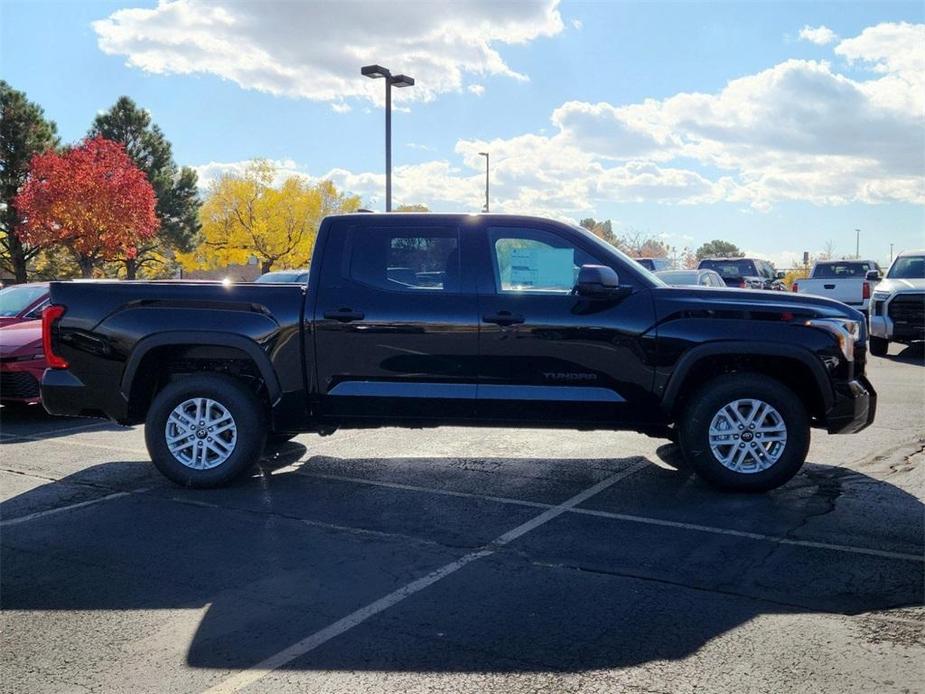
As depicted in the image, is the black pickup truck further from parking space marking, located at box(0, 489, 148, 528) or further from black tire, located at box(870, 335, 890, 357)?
black tire, located at box(870, 335, 890, 357)

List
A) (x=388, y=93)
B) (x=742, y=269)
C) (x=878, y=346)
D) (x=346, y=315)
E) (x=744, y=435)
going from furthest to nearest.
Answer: (x=742, y=269) → (x=388, y=93) → (x=878, y=346) → (x=346, y=315) → (x=744, y=435)

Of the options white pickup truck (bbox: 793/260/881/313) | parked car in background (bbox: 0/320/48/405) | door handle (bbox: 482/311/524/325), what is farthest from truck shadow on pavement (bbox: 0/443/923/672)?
white pickup truck (bbox: 793/260/881/313)

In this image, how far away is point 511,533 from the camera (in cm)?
512

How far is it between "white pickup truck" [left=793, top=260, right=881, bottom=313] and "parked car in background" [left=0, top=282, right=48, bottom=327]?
16204 millimetres

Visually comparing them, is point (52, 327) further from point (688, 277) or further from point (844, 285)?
point (844, 285)

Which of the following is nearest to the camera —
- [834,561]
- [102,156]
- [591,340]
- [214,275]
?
[834,561]

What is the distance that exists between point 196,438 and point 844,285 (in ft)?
60.7

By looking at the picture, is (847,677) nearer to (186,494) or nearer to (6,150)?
(186,494)

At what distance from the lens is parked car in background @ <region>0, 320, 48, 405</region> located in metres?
9.09

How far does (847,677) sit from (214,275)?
→ 237 ft

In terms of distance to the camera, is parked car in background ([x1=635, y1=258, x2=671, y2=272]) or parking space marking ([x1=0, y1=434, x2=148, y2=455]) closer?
parking space marking ([x1=0, y1=434, x2=148, y2=455])

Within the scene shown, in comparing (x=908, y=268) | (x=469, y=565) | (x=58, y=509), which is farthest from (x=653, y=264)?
(x=469, y=565)

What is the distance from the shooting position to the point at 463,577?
439 centimetres

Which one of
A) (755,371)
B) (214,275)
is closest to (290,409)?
Answer: (755,371)
